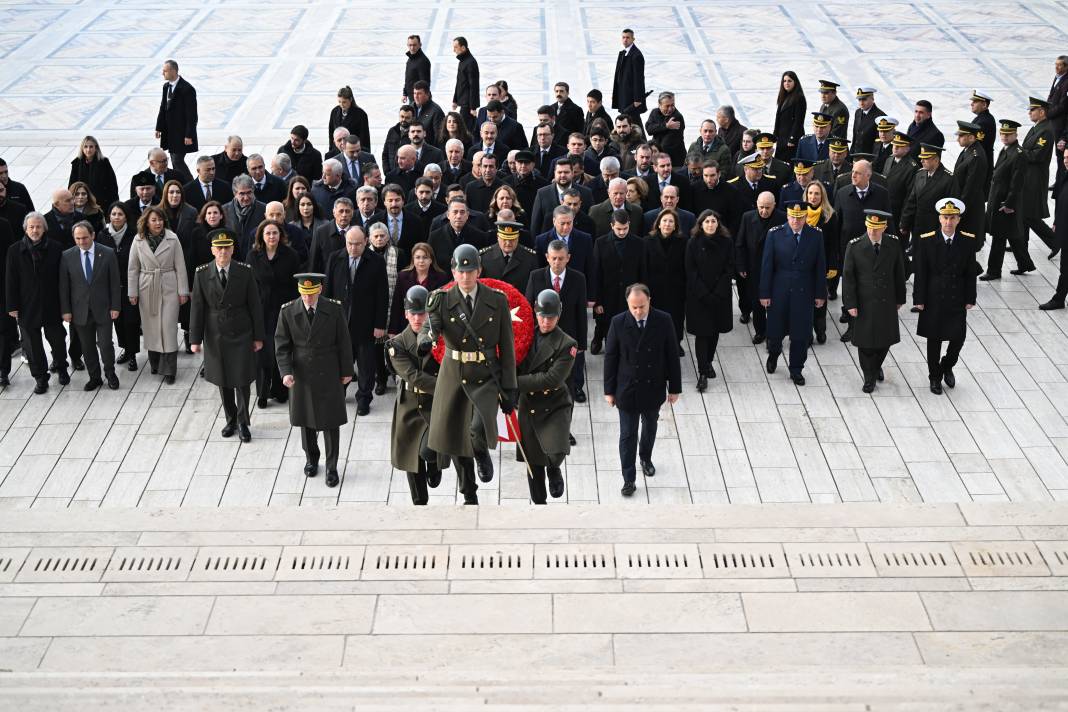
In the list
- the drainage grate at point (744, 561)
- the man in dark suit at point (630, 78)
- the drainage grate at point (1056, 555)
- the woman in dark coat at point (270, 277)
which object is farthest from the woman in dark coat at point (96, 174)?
the drainage grate at point (1056, 555)

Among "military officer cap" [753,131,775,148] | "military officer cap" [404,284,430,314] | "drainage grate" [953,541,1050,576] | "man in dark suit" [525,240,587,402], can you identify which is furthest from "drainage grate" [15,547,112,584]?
"military officer cap" [753,131,775,148]

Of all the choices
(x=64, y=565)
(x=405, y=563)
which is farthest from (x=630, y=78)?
(x=64, y=565)

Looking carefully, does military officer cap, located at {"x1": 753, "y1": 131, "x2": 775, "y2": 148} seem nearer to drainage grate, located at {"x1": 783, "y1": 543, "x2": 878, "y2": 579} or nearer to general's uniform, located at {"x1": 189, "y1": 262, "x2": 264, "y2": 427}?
general's uniform, located at {"x1": 189, "y1": 262, "x2": 264, "y2": 427}

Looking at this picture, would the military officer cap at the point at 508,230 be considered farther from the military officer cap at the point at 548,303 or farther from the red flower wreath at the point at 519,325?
the military officer cap at the point at 548,303

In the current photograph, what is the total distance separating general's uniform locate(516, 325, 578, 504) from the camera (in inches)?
311

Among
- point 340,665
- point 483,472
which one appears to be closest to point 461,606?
point 340,665

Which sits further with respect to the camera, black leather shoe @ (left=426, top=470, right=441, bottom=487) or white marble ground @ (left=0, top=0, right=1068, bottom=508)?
white marble ground @ (left=0, top=0, right=1068, bottom=508)

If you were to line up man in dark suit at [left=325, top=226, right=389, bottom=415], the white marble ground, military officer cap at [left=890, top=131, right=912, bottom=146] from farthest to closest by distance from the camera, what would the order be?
military officer cap at [left=890, top=131, right=912, bottom=146], man in dark suit at [left=325, top=226, right=389, bottom=415], the white marble ground

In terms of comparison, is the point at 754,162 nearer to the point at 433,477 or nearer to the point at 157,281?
the point at 433,477

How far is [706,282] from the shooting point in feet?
36.1

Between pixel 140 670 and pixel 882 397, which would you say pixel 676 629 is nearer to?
pixel 140 670

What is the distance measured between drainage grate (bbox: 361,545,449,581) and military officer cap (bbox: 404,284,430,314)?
136 centimetres

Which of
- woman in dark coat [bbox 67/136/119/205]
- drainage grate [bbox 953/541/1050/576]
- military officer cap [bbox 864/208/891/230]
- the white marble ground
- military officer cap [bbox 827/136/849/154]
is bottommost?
the white marble ground

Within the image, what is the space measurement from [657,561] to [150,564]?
2.81m
